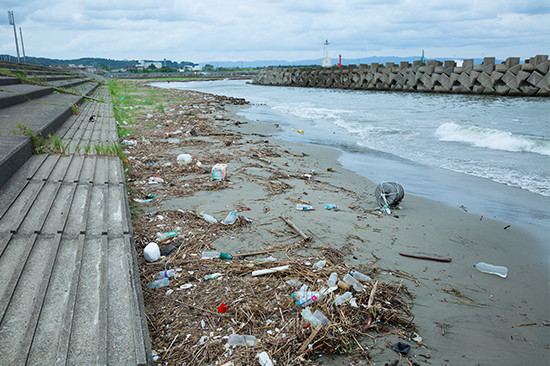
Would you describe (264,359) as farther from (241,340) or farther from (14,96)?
(14,96)

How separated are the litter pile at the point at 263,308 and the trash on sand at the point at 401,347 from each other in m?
0.13

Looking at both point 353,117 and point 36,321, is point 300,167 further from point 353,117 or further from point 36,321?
point 353,117

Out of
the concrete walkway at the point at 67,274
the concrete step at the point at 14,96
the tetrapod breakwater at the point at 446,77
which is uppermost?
the tetrapod breakwater at the point at 446,77

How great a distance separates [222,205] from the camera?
442cm

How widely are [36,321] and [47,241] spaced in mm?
935

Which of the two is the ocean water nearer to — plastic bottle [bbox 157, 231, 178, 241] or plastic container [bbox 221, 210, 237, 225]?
plastic container [bbox 221, 210, 237, 225]

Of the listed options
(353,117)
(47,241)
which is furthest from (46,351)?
(353,117)

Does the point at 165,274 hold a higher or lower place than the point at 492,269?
higher

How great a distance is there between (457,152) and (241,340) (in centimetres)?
872

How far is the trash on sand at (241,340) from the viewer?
2135 millimetres

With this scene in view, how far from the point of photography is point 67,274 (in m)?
2.26

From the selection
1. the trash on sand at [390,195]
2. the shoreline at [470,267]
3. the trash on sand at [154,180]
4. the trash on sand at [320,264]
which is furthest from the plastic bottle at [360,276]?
the trash on sand at [154,180]

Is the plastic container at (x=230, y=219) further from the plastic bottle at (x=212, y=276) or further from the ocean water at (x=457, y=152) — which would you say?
the ocean water at (x=457, y=152)

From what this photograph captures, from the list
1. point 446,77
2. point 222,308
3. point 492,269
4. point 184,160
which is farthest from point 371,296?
point 446,77
